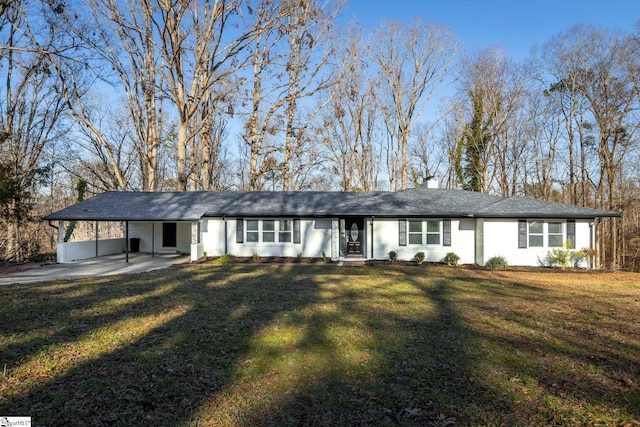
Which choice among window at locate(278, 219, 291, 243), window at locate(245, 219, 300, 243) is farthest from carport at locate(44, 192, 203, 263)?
window at locate(278, 219, 291, 243)

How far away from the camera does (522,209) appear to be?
1500 centimetres

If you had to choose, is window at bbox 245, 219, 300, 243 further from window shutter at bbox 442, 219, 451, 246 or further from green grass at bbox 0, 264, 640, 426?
green grass at bbox 0, 264, 640, 426

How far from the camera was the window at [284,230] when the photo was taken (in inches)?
661

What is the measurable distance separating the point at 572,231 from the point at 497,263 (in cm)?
358

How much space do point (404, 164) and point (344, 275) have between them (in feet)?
53.8

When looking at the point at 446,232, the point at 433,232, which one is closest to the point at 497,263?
the point at 446,232

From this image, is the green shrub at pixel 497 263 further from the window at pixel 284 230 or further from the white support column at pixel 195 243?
the white support column at pixel 195 243

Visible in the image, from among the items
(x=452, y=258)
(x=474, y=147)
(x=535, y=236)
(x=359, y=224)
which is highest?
(x=474, y=147)

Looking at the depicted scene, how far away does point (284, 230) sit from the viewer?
16.8m

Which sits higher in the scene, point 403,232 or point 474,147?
point 474,147

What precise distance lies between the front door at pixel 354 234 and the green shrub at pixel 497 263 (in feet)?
18.7

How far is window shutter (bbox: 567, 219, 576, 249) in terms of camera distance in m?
14.8

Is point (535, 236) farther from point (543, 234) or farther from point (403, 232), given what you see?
point (403, 232)

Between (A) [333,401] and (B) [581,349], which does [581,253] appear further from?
(A) [333,401]
